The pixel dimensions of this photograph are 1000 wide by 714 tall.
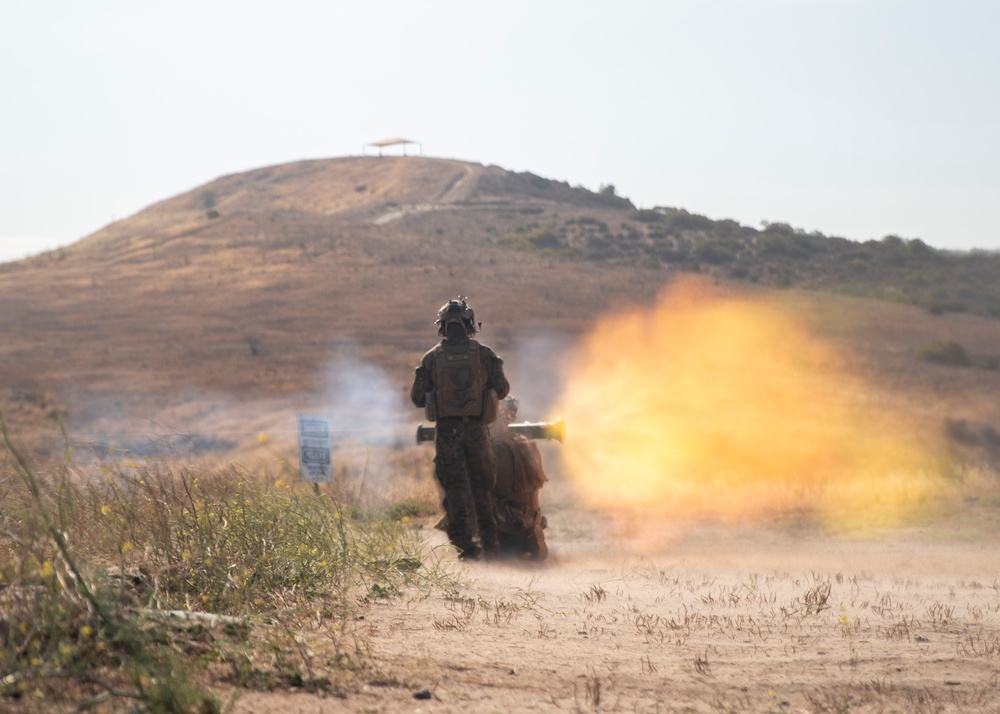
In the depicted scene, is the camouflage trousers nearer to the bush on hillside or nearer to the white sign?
the white sign

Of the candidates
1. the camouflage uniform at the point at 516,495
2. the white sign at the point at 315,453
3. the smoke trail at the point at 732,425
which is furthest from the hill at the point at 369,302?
the camouflage uniform at the point at 516,495

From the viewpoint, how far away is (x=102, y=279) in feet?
150

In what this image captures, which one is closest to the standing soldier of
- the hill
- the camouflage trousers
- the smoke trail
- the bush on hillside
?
the camouflage trousers

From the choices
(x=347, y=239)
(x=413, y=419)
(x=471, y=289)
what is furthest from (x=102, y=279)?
(x=413, y=419)

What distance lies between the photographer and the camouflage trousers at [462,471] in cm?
885

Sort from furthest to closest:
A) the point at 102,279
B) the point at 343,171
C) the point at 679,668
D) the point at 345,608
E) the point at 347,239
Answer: the point at 343,171, the point at 347,239, the point at 102,279, the point at 345,608, the point at 679,668

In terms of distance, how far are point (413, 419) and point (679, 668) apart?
773 inches

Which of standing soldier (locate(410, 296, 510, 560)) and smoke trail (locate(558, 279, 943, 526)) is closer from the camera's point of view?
standing soldier (locate(410, 296, 510, 560))

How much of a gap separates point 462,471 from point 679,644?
4.02m

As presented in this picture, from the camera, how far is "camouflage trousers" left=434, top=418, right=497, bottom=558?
885 cm

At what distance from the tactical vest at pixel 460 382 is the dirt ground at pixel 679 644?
1.37 metres

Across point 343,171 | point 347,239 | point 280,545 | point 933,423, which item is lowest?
point 933,423

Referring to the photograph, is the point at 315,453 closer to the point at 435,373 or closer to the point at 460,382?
the point at 435,373

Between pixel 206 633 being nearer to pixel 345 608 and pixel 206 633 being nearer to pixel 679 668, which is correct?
pixel 345 608
